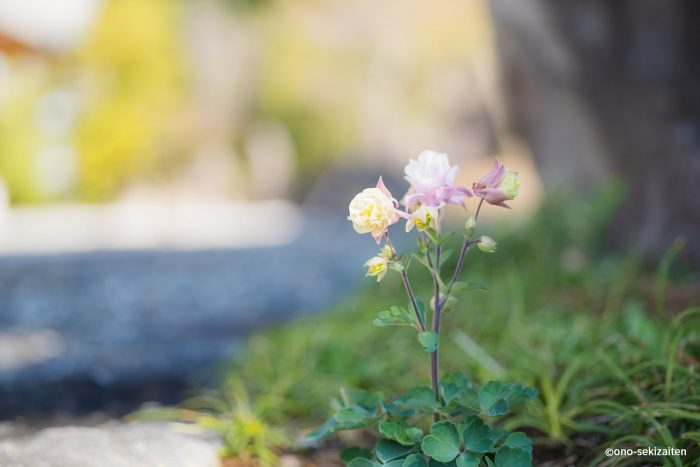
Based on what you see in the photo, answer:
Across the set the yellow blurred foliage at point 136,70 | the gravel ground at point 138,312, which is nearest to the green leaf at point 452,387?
the gravel ground at point 138,312

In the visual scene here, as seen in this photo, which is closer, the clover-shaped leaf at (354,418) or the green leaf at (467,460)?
the green leaf at (467,460)

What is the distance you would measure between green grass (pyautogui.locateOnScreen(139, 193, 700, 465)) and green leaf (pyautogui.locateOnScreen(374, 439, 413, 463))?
43 cm

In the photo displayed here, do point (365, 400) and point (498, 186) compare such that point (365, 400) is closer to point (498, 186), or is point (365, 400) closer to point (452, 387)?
point (452, 387)

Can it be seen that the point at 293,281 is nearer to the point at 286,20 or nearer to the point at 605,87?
the point at 605,87

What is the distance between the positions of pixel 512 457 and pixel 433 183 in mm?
497

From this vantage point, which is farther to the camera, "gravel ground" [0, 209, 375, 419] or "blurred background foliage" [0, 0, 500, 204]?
"blurred background foliage" [0, 0, 500, 204]

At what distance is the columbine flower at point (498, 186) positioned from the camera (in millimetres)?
1138

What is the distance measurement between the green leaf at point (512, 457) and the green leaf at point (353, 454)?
0.27 meters

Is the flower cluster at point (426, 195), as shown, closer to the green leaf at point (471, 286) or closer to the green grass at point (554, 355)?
the green leaf at point (471, 286)

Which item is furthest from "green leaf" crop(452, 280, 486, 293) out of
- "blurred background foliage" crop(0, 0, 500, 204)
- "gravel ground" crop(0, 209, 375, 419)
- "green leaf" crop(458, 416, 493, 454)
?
"blurred background foliage" crop(0, 0, 500, 204)

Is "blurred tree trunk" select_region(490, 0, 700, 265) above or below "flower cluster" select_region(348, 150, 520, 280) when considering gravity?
above

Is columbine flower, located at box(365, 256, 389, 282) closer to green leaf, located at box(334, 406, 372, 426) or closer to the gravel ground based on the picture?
green leaf, located at box(334, 406, 372, 426)

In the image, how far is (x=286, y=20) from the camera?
1617cm

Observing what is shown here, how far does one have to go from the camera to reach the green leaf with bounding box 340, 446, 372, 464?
1282mm
